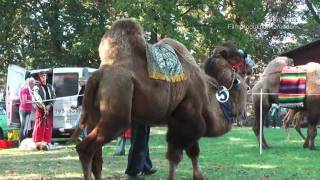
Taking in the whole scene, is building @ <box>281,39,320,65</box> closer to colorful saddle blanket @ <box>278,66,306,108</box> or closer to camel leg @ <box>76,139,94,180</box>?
colorful saddle blanket @ <box>278,66,306,108</box>

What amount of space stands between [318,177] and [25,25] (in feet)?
95.2

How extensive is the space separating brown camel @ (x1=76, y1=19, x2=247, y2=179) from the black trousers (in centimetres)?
79

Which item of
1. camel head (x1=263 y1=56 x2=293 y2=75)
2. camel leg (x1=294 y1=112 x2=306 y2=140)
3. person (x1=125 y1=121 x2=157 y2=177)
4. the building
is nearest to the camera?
person (x1=125 y1=121 x2=157 y2=177)

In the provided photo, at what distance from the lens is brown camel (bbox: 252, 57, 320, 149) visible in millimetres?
14359

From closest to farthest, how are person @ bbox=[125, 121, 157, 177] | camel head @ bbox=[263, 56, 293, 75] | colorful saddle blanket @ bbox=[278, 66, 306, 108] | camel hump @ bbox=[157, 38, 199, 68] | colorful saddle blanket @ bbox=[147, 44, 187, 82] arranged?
1. colorful saddle blanket @ bbox=[147, 44, 187, 82]
2. camel hump @ bbox=[157, 38, 199, 68]
3. person @ bbox=[125, 121, 157, 177]
4. colorful saddle blanket @ bbox=[278, 66, 306, 108]
5. camel head @ bbox=[263, 56, 293, 75]

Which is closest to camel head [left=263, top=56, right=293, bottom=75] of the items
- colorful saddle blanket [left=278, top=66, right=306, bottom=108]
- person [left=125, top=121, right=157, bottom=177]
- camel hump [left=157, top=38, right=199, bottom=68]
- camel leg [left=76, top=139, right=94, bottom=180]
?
colorful saddle blanket [left=278, top=66, right=306, bottom=108]

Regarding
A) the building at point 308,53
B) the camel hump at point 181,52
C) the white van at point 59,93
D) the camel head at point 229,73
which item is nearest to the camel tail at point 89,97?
the camel hump at point 181,52

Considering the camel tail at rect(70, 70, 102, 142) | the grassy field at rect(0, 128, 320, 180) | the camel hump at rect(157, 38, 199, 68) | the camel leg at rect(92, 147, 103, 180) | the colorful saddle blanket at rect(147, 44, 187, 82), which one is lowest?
the grassy field at rect(0, 128, 320, 180)

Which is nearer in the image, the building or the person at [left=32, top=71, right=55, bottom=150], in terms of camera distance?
the person at [left=32, top=71, right=55, bottom=150]

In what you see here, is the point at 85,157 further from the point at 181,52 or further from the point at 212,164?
the point at 212,164

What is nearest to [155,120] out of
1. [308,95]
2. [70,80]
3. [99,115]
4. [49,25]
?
[99,115]

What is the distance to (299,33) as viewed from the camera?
49125 mm

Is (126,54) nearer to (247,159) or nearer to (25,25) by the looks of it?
(247,159)

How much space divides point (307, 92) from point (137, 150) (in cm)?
684
